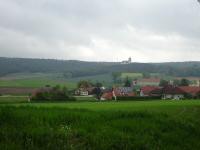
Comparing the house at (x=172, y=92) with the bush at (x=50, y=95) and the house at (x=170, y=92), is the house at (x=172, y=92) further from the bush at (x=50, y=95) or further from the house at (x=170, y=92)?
the bush at (x=50, y=95)

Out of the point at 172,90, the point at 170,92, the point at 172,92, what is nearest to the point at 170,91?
the point at 170,92

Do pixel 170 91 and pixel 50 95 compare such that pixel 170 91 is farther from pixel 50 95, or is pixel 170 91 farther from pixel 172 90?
pixel 50 95

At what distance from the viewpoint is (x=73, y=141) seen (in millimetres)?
11570

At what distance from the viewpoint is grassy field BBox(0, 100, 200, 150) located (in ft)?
37.0

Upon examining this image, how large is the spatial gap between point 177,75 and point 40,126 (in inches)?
6549

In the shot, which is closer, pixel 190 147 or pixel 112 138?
pixel 112 138

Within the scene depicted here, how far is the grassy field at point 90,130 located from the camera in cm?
1127

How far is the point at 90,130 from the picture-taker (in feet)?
41.3

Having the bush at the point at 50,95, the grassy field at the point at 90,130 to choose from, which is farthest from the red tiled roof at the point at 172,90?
the grassy field at the point at 90,130

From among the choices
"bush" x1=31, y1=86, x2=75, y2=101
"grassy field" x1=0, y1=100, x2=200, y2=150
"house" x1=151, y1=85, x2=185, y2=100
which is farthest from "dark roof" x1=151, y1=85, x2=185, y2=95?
"grassy field" x1=0, y1=100, x2=200, y2=150

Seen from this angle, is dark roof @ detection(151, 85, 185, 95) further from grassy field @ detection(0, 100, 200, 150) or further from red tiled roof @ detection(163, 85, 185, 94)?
grassy field @ detection(0, 100, 200, 150)

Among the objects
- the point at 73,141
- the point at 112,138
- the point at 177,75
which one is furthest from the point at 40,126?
the point at 177,75

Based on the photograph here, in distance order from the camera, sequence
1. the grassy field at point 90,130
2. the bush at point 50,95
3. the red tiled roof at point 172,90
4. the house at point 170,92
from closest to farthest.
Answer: the grassy field at point 90,130 < the bush at point 50,95 < the house at point 170,92 < the red tiled roof at point 172,90

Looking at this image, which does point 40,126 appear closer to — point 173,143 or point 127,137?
point 127,137
